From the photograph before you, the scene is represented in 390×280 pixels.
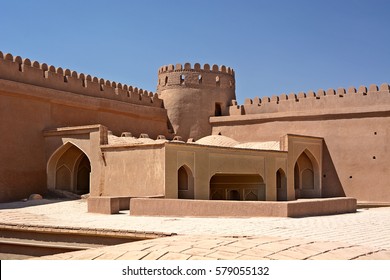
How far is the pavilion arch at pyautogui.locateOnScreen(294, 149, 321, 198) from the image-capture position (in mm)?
22531

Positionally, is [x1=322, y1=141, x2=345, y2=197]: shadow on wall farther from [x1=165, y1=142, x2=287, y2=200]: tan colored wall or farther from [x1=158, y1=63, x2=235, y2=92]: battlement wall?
[x1=158, y1=63, x2=235, y2=92]: battlement wall

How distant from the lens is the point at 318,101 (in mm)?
22938

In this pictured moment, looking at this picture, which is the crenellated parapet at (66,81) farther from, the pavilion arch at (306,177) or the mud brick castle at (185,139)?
the pavilion arch at (306,177)

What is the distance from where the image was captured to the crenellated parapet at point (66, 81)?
18.4 metres

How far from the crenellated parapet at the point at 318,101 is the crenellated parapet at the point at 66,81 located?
4651 millimetres

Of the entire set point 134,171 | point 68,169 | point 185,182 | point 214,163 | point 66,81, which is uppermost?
point 66,81

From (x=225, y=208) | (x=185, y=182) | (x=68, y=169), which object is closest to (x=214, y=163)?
(x=185, y=182)

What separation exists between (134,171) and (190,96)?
29.7 feet

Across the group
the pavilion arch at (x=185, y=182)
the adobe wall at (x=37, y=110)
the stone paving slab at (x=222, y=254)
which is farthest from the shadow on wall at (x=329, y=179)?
the stone paving slab at (x=222, y=254)

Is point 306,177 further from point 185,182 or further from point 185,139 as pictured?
point 185,182

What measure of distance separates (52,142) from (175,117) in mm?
7586

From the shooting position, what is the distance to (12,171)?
17.8 meters
